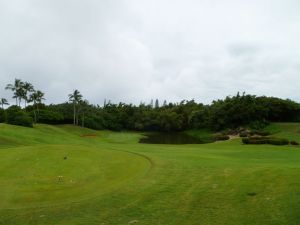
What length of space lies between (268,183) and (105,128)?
10624 cm

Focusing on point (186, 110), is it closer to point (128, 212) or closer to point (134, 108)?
point (134, 108)

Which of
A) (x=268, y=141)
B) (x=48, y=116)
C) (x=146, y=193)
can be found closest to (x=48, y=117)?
(x=48, y=116)

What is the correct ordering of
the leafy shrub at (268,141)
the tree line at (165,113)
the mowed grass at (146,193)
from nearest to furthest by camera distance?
the mowed grass at (146,193)
the leafy shrub at (268,141)
the tree line at (165,113)

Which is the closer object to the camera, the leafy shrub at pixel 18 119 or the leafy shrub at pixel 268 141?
the leafy shrub at pixel 268 141

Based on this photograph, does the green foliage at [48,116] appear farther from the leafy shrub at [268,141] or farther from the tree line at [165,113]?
the leafy shrub at [268,141]

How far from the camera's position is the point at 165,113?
117812mm

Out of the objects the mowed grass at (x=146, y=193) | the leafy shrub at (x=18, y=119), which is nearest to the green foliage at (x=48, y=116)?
the leafy shrub at (x=18, y=119)

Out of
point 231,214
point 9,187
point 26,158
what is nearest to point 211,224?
point 231,214

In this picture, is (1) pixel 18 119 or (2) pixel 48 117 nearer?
(1) pixel 18 119

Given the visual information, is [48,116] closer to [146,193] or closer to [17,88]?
[17,88]

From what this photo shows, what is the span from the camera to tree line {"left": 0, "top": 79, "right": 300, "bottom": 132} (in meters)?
88.1

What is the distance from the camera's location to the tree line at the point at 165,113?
88.1 m

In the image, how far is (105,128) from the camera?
11794 cm

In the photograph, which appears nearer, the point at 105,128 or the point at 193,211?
the point at 193,211
